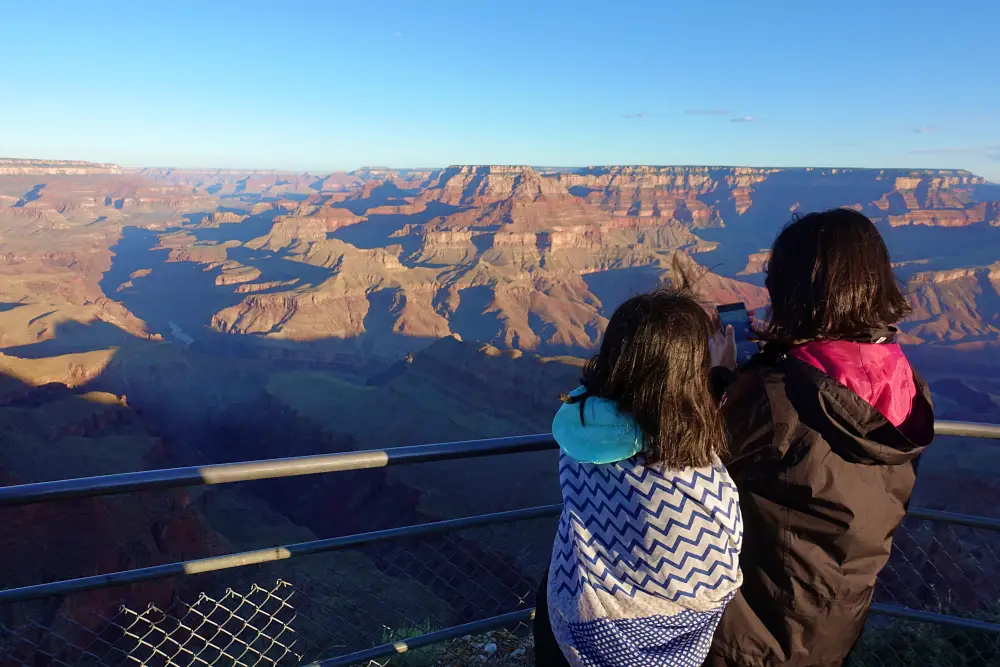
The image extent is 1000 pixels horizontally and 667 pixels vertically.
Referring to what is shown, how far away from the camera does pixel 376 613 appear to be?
14375 mm

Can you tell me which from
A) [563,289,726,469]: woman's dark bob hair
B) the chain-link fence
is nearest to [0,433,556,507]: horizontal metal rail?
[563,289,726,469]: woman's dark bob hair

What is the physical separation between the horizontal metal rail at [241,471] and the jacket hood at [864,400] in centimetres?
120

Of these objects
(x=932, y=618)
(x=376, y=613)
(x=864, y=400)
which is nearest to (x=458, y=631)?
(x=864, y=400)

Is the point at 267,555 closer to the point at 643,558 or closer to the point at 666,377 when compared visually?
the point at 643,558

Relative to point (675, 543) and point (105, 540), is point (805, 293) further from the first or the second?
point (105, 540)

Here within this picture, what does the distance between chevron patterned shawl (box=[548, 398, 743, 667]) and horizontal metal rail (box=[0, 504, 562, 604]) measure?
0.78 metres

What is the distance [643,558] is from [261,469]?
1.46m

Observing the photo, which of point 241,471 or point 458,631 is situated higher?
point 241,471

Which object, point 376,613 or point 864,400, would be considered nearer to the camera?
point 864,400

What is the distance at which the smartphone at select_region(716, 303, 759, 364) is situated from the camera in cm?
173

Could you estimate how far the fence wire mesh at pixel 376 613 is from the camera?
157 inches

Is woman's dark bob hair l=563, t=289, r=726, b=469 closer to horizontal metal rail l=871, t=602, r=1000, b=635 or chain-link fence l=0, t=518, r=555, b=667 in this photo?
horizontal metal rail l=871, t=602, r=1000, b=635

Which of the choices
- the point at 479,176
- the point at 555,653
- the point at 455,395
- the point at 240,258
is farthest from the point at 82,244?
the point at 555,653

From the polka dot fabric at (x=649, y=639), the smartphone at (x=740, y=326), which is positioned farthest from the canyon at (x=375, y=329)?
the polka dot fabric at (x=649, y=639)
